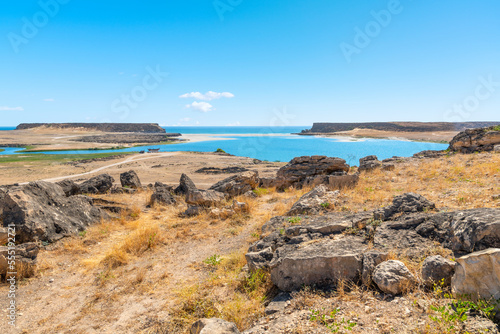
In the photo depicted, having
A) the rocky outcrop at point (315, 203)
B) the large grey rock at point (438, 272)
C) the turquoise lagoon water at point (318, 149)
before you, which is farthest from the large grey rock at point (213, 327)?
the turquoise lagoon water at point (318, 149)

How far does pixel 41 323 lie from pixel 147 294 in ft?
6.20

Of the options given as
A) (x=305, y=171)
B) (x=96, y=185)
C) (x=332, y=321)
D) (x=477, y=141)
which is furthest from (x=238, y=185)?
(x=477, y=141)

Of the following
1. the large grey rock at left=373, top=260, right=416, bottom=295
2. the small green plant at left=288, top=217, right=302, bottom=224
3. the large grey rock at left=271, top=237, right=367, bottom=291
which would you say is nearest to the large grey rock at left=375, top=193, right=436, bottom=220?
the large grey rock at left=271, top=237, right=367, bottom=291

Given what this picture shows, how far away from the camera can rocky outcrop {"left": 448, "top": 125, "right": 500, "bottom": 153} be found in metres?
18.0

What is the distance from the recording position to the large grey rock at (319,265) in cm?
480

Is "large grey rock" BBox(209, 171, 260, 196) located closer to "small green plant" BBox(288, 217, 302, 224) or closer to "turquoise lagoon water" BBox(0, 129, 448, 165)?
"small green plant" BBox(288, 217, 302, 224)

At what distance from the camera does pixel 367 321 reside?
368 centimetres

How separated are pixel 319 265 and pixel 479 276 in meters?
2.32

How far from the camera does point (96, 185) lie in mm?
16938

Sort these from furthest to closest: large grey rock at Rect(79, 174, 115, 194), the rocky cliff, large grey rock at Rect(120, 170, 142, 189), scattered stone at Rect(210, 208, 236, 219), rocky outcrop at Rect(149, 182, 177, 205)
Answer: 1. the rocky cliff
2. large grey rock at Rect(120, 170, 142, 189)
3. large grey rock at Rect(79, 174, 115, 194)
4. rocky outcrop at Rect(149, 182, 177, 205)
5. scattered stone at Rect(210, 208, 236, 219)

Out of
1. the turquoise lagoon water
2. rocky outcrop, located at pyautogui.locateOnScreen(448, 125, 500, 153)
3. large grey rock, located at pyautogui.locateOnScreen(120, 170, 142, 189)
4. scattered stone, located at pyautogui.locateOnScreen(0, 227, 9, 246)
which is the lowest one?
the turquoise lagoon water

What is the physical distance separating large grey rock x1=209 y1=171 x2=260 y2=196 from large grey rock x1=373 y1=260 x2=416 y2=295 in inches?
422

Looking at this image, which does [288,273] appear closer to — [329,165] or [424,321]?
[424,321]

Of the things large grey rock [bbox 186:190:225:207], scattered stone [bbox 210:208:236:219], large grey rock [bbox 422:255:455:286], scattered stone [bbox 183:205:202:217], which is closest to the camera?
large grey rock [bbox 422:255:455:286]
